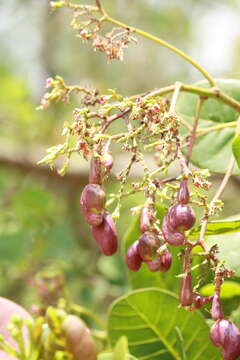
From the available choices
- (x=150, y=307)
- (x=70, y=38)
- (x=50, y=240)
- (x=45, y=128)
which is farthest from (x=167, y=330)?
(x=70, y=38)

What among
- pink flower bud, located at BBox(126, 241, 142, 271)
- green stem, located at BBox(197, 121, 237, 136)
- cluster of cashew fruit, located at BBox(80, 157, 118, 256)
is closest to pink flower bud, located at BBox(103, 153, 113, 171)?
cluster of cashew fruit, located at BBox(80, 157, 118, 256)

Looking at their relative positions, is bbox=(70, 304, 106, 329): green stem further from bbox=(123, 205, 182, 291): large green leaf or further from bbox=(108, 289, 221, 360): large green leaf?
bbox=(108, 289, 221, 360): large green leaf

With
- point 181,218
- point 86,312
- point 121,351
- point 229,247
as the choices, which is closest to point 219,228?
point 229,247

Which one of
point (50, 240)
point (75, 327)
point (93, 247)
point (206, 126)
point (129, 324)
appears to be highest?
point (206, 126)

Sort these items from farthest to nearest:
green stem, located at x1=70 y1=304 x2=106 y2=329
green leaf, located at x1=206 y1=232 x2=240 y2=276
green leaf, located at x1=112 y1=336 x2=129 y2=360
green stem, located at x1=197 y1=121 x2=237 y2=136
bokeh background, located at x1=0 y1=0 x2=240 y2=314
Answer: bokeh background, located at x1=0 y1=0 x2=240 y2=314 < green stem, located at x1=70 y1=304 x2=106 y2=329 < green stem, located at x1=197 y1=121 x2=237 y2=136 < green leaf, located at x1=206 y1=232 x2=240 y2=276 < green leaf, located at x1=112 y1=336 x2=129 y2=360

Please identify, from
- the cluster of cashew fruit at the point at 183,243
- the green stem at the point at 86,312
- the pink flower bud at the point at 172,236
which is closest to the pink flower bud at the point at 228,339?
Result: the cluster of cashew fruit at the point at 183,243

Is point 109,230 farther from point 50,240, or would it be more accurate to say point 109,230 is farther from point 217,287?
point 50,240
